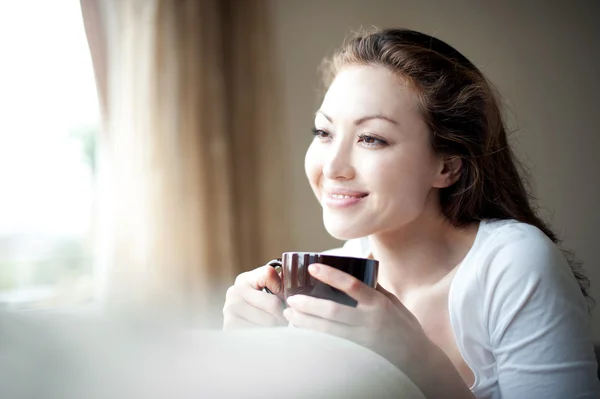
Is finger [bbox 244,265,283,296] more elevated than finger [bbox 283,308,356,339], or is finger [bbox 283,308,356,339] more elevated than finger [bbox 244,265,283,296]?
finger [bbox 244,265,283,296]

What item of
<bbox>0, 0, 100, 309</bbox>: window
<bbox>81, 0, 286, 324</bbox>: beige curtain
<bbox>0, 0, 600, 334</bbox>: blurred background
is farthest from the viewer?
<bbox>81, 0, 286, 324</bbox>: beige curtain

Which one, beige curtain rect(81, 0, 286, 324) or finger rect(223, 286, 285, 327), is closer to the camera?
finger rect(223, 286, 285, 327)

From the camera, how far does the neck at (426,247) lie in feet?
4.00

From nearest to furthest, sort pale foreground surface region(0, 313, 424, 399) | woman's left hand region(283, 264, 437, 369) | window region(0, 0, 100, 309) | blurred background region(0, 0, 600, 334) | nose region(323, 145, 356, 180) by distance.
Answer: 1. pale foreground surface region(0, 313, 424, 399)
2. woman's left hand region(283, 264, 437, 369)
3. nose region(323, 145, 356, 180)
4. window region(0, 0, 100, 309)
5. blurred background region(0, 0, 600, 334)

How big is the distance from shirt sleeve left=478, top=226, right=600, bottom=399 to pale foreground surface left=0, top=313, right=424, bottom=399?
20.3 inches

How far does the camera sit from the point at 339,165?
112 centimetres

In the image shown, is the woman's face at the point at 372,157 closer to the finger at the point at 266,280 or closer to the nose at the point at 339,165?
the nose at the point at 339,165

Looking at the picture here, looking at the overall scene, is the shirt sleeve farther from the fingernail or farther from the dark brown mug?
the fingernail

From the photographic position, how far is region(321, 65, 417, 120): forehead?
1131 millimetres

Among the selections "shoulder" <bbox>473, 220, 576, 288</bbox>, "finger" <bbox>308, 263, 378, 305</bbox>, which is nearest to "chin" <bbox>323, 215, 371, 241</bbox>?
"shoulder" <bbox>473, 220, 576, 288</bbox>

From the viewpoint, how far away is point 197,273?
2.81 metres

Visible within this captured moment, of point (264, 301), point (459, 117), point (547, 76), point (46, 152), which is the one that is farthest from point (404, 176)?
point (547, 76)

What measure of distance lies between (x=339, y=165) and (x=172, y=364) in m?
0.76

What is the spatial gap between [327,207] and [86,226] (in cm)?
167
